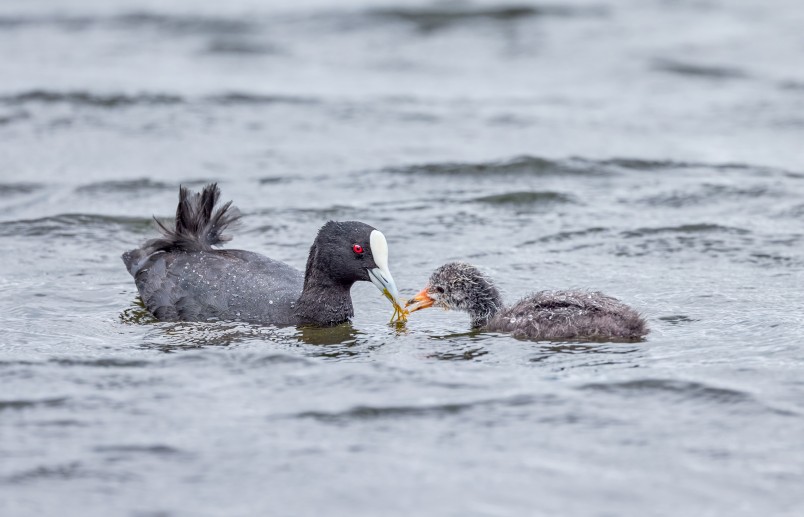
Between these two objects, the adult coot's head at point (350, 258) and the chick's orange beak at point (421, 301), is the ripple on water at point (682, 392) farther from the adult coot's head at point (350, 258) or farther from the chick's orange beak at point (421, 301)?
the adult coot's head at point (350, 258)

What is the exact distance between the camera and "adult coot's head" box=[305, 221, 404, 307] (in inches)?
389

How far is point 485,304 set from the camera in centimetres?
1008

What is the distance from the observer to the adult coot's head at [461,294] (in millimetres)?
10047

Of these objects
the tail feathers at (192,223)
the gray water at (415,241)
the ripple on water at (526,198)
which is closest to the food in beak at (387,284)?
the gray water at (415,241)

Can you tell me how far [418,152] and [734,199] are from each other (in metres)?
4.18

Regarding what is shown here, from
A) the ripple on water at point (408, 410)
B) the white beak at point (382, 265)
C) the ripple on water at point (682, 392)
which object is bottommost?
the ripple on water at point (408, 410)

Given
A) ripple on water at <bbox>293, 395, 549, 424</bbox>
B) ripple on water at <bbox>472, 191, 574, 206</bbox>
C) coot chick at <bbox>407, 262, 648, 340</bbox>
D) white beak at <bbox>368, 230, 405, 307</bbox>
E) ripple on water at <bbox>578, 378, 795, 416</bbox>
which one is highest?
ripple on water at <bbox>472, 191, 574, 206</bbox>

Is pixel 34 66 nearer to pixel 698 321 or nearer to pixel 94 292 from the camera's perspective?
pixel 94 292

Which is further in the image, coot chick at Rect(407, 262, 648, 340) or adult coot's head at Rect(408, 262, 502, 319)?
adult coot's head at Rect(408, 262, 502, 319)

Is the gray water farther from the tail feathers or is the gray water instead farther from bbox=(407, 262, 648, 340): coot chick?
the tail feathers

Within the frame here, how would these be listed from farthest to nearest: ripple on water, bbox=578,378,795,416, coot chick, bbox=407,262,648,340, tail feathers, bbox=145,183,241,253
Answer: tail feathers, bbox=145,183,241,253, coot chick, bbox=407,262,648,340, ripple on water, bbox=578,378,795,416

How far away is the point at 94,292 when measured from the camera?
11.2 metres

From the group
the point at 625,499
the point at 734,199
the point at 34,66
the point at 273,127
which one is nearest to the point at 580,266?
the point at 734,199

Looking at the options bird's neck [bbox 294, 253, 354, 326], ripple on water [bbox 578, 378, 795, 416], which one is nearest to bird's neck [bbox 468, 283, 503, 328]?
bird's neck [bbox 294, 253, 354, 326]
